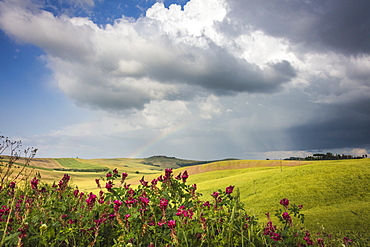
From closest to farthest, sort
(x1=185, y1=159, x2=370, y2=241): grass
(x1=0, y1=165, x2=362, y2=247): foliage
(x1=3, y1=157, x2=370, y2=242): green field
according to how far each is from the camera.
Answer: (x1=0, y1=165, x2=362, y2=247): foliage
(x1=3, y1=157, x2=370, y2=242): green field
(x1=185, y1=159, x2=370, y2=241): grass

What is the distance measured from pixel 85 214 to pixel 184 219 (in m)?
2.14

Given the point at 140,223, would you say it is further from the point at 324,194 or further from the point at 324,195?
the point at 324,194

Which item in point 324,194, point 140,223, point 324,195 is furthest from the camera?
point 324,194

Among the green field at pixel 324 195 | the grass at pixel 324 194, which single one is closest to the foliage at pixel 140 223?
the green field at pixel 324 195

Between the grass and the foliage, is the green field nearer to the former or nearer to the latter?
the grass

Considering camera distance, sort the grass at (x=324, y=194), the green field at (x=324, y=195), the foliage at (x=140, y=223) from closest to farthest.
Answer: the foliage at (x=140, y=223)
the green field at (x=324, y=195)
the grass at (x=324, y=194)

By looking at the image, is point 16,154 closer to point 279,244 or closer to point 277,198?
point 279,244

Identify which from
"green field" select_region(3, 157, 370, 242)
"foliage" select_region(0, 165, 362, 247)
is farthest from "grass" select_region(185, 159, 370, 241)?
Answer: "foliage" select_region(0, 165, 362, 247)

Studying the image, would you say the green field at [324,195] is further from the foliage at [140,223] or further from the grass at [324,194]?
the foliage at [140,223]

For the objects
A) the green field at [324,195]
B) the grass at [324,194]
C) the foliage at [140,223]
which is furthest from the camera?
the grass at [324,194]

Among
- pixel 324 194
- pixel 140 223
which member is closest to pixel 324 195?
pixel 324 194

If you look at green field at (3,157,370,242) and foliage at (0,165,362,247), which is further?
green field at (3,157,370,242)

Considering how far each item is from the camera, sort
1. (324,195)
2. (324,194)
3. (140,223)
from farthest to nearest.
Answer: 1. (324,194)
2. (324,195)
3. (140,223)

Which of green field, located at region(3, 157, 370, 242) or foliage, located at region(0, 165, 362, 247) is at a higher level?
foliage, located at region(0, 165, 362, 247)
